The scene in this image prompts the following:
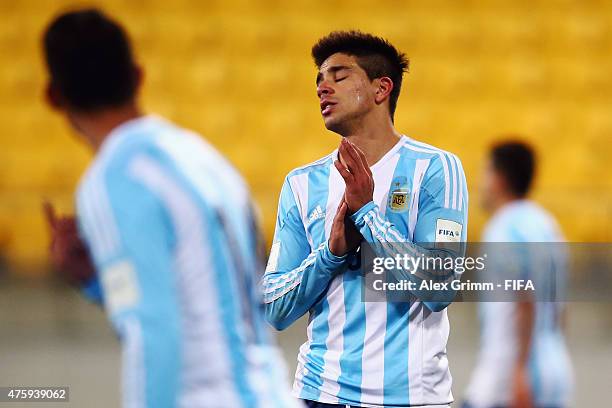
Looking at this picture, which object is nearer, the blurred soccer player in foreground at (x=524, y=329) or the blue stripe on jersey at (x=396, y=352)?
the blue stripe on jersey at (x=396, y=352)

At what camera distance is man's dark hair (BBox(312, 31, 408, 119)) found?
3117 millimetres

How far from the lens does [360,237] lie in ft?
9.45

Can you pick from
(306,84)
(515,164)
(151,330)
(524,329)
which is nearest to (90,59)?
(151,330)

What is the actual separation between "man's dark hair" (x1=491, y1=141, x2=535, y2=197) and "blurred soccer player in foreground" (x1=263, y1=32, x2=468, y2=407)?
1.12 metres

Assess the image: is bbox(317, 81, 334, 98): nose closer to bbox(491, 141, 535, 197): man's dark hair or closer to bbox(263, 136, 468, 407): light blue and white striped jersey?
bbox(263, 136, 468, 407): light blue and white striped jersey

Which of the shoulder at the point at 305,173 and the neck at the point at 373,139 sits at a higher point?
the neck at the point at 373,139

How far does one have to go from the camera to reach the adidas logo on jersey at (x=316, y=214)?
9.95ft

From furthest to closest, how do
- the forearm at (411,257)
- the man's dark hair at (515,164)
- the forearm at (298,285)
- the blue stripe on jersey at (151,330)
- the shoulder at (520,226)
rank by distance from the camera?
the man's dark hair at (515,164)
the shoulder at (520,226)
the forearm at (298,285)
the forearm at (411,257)
the blue stripe on jersey at (151,330)

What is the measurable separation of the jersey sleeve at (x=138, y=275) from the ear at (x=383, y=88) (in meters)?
1.59

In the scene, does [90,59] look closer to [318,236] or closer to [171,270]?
[171,270]

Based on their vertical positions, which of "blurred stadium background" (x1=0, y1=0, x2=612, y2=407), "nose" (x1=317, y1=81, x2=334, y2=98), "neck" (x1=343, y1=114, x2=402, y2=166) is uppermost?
"blurred stadium background" (x1=0, y1=0, x2=612, y2=407)

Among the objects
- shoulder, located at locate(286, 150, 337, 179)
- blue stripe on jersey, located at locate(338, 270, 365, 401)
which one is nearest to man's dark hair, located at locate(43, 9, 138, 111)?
blue stripe on jersey, located at locate(338, 270, 365, 401)

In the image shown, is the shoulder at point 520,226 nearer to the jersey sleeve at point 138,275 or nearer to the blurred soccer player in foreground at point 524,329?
the blurred soccer player in foreground at point 524,329

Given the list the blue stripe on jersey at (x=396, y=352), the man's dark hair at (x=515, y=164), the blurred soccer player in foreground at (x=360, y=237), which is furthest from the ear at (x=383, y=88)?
the man's dark hair at (x=515, y=164)
